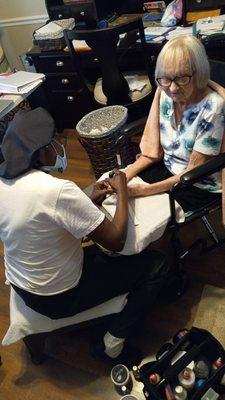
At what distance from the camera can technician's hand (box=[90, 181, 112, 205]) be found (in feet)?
5.01

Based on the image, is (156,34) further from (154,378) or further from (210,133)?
(154,378)

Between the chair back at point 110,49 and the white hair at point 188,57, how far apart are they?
0.64 m

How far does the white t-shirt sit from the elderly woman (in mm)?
430

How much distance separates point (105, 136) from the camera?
2191 mm

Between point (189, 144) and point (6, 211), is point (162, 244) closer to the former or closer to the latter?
point (189, 144)

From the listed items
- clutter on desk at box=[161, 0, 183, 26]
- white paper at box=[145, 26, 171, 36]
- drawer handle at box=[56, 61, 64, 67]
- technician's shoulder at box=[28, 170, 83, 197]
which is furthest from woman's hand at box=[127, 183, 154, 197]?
drawer handle at box=[56, 61, 64, 67]

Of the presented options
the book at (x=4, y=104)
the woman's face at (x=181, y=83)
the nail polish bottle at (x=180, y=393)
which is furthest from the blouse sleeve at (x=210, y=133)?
the book at (x=4, y=104)

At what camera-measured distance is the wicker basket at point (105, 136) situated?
7.20 ft

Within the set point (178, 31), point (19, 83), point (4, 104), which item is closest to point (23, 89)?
point (19, 83)

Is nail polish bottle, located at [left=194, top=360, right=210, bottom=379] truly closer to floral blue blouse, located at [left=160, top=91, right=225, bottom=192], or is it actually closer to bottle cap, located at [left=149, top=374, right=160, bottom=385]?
bottle cap, located at [left=149, top=374, right=160, bottom=385]

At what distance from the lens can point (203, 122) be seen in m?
1.42

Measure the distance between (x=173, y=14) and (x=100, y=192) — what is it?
1595 mm

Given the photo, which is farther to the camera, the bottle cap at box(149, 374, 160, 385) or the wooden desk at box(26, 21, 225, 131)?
the wooden desk at box(26, 21, 225, 131)

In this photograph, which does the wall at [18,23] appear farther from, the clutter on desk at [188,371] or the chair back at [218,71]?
the clutter on desk at [188,371]
